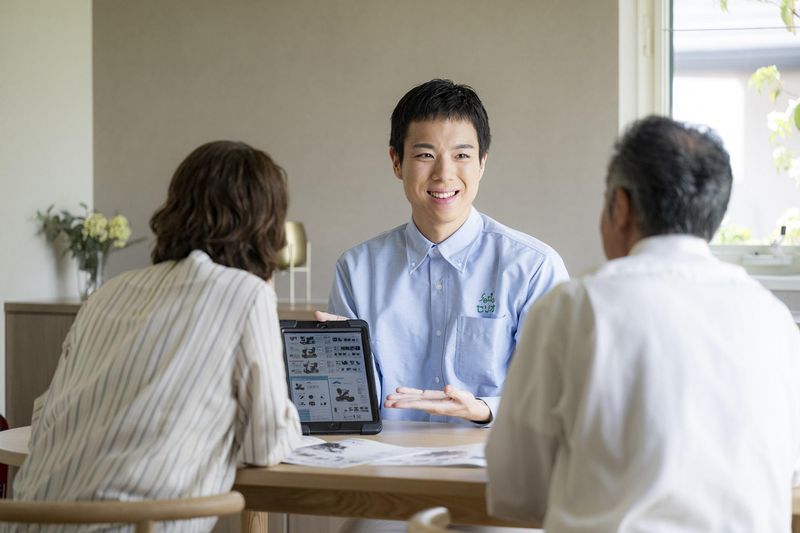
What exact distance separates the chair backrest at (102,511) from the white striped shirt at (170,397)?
96 mm

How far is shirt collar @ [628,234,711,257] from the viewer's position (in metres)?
1.32

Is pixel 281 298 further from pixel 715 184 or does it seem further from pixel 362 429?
pixel 715 184

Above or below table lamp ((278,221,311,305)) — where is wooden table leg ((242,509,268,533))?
below

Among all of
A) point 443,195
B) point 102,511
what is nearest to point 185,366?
point 102,511

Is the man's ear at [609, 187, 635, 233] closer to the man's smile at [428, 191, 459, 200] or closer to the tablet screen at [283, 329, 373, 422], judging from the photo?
the tablet screen at [283, 329, 373, 422]

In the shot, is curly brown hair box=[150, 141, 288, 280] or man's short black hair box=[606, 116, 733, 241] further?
curly brown hair box=[150, 141, 288, 280]

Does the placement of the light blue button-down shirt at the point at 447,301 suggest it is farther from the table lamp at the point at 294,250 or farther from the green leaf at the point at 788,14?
the green leaf at the point at 788,14

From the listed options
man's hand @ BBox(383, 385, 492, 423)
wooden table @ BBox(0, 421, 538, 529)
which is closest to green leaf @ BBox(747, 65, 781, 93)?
man's hand @ BBox(383, 385, 492, 423)

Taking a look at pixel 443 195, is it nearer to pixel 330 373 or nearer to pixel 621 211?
pixel 330 373

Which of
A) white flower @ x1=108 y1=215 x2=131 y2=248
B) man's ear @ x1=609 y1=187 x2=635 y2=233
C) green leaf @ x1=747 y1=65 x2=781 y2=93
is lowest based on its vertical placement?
man's ear @ x1=609 y1=187 x2=635 y2=233

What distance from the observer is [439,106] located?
7.89ft

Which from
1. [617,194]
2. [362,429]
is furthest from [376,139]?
[617,194]

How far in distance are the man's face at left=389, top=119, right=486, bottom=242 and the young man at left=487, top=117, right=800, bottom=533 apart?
1051 mm

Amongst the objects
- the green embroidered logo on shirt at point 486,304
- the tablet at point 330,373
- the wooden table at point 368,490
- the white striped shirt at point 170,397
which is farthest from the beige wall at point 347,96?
the white striped shirt at point 170,397
